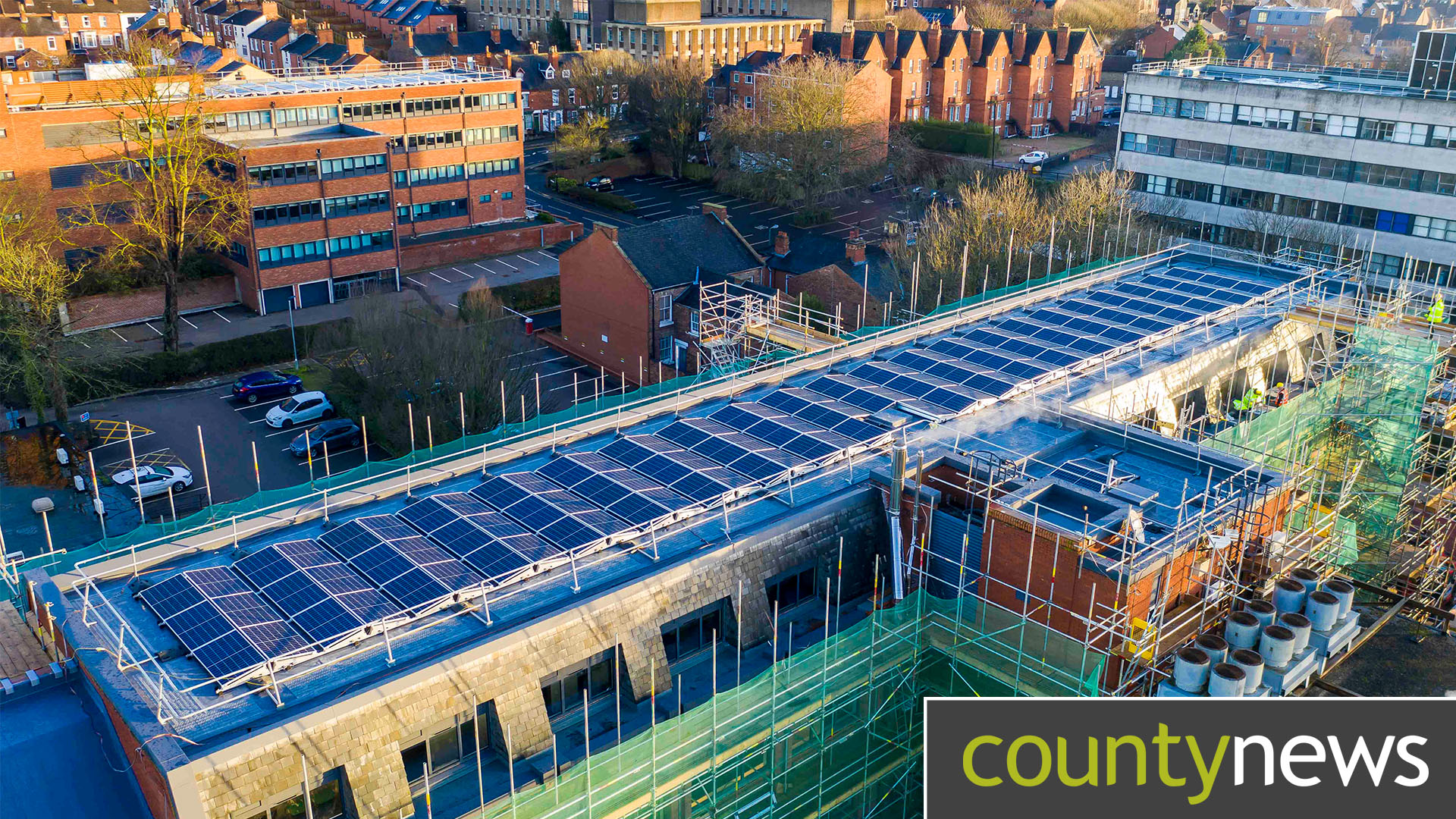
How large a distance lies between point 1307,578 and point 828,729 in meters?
8.92

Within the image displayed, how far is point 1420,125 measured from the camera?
48.8 meters

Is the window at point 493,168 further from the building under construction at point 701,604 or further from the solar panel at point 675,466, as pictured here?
the solar panel at point 675,466

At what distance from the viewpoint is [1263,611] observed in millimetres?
18016

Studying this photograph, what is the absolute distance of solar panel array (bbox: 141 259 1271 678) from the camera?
51.9 feet

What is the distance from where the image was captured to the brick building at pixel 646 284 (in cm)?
4388

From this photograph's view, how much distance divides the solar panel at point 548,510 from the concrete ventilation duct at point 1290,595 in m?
11.3

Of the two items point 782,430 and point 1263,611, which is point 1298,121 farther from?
point 1263,611

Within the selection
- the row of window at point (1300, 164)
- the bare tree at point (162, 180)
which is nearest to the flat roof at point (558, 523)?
the row of window at point (1300, 164)

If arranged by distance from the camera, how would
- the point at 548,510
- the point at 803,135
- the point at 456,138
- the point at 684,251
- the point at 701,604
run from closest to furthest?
the point at 701,604, the point at 548,510, the point at 684,251, the point at 456,138, the point at 803,135

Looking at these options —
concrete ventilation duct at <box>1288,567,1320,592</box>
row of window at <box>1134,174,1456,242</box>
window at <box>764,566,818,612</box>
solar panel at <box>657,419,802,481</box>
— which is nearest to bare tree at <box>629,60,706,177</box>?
row of window at <box>1134,174,1456,242</box>

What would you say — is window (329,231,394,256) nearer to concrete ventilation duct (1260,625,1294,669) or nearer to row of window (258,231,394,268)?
row of window (258,231,394,268)

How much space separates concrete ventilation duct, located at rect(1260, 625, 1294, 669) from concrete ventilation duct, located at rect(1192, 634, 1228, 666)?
583 millimetres

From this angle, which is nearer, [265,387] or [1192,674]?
[1192,674]

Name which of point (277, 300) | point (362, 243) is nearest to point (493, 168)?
point (362, 243)
